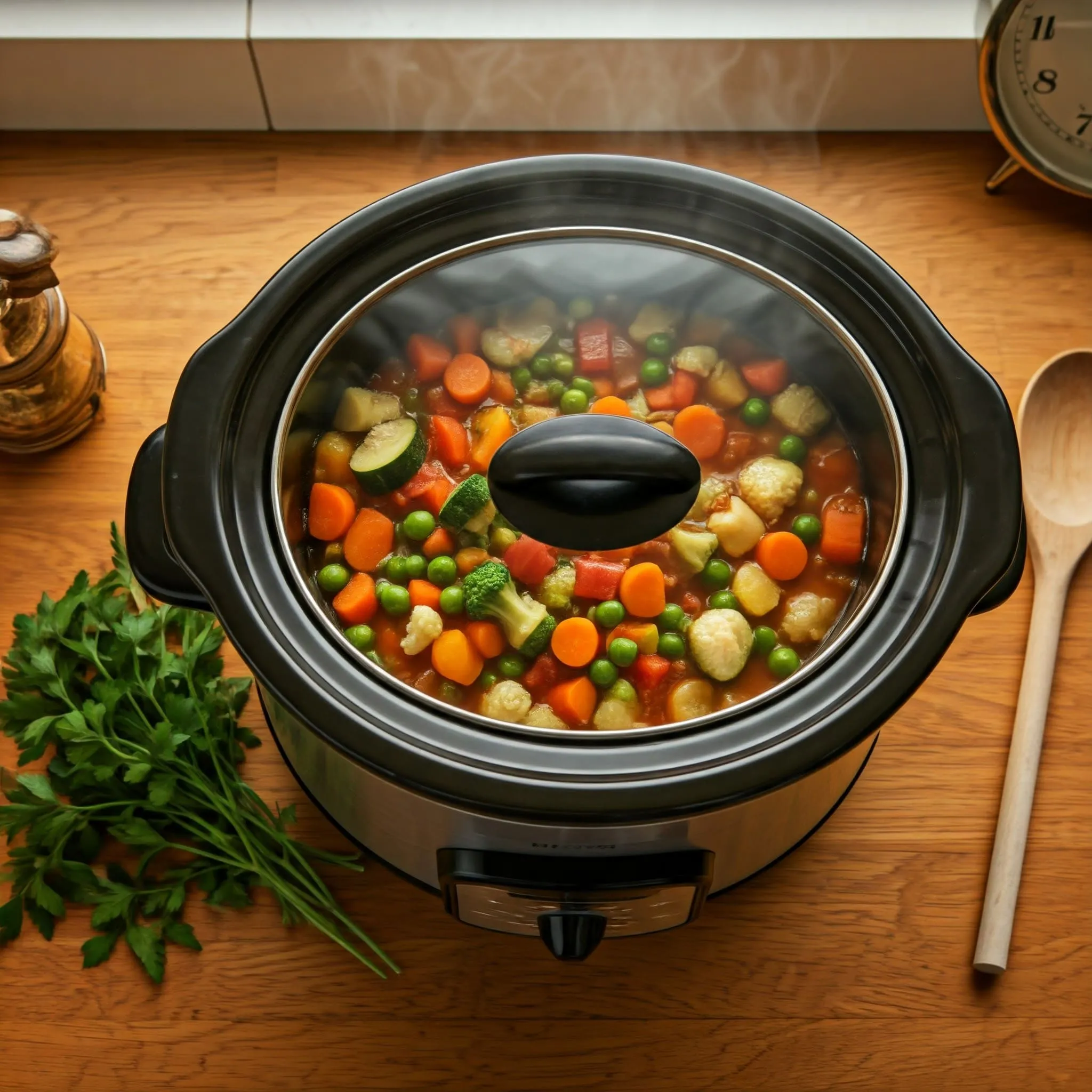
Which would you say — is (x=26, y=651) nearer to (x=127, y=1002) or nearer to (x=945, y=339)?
(x=127, y=1002)

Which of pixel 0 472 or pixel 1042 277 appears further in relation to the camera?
pixel 1042 277

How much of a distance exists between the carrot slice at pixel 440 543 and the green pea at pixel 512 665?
0.55 ft

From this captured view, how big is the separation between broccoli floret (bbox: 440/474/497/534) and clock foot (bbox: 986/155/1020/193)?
144cm

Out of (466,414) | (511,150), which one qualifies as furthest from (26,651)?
(511,150)

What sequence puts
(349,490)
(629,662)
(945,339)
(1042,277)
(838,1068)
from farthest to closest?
(1042,277) → (838,1068) → (349,490) → (629,662) → (945,339)

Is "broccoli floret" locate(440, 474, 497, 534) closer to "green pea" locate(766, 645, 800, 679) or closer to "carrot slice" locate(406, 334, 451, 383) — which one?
"carrot slice" locate(406, 334, 451, 383)

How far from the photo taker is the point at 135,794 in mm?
1832

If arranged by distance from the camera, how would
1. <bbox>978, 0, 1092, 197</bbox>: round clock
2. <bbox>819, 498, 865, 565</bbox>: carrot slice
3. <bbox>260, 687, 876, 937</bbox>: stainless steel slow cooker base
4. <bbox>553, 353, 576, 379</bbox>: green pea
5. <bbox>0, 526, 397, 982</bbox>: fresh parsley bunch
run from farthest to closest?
<bbox>978, 0, 1092, 197</bbox>: round clock, <bbox>0, 526, 397, 982</bbox>: fresh parsley bunch, <bbox>553, 353, 576, 379</bbox>: green pea, <bbox>819, 498, 865, 565</bbox>: carrot slice, <bbox>260, 687, 876, 937</bbox>: stainless steel slow cooker base

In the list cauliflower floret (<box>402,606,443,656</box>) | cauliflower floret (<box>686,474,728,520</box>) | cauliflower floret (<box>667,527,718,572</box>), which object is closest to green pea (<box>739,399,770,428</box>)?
cauliflower floret (<box>686,474,728,520</box>)

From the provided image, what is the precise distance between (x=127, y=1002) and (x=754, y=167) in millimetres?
1978

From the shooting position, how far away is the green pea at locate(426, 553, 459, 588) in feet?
4.98

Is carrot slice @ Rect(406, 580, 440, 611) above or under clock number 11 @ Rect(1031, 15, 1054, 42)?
under

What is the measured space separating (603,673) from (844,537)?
0.39 meters

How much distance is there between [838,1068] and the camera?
178 centimetres
